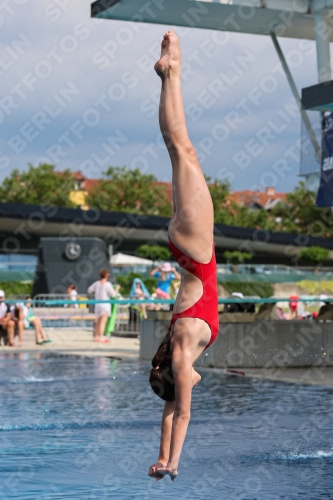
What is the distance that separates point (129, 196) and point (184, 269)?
92.5 meters

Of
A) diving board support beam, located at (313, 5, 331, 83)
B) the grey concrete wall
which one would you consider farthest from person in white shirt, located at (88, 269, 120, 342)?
diving board support beam, located at (313, 5, 331, 83)

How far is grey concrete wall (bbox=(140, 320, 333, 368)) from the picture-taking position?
48.0ft

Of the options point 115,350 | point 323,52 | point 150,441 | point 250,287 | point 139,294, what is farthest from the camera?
point 250,287

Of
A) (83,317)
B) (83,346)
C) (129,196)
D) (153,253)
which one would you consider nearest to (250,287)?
(153,253)

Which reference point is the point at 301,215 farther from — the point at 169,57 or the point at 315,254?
the point at 169,57

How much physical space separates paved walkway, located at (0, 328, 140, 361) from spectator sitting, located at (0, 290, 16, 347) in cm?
26

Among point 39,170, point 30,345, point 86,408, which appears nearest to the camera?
point 86,408

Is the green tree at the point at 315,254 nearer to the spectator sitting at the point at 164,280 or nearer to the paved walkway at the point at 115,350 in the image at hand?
the paved walkway at the point at 115,350

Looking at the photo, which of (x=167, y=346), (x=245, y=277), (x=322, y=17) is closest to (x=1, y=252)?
(x=245, y=277)

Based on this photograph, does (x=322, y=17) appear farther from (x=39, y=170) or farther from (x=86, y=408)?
(x=39, y=170)

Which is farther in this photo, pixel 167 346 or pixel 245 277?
pixel 245 277

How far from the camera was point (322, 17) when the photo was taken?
17.0 metres

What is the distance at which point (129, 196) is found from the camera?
9662 centimetres

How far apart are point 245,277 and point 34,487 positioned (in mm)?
40633
